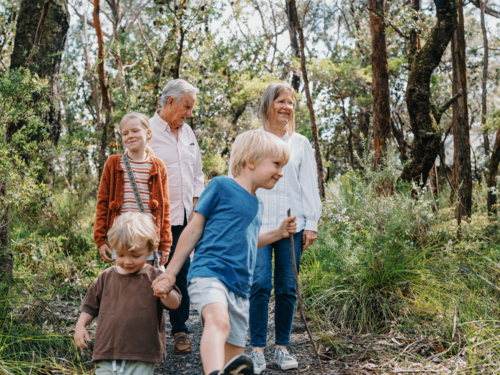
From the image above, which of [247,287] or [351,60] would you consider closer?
[247,287]

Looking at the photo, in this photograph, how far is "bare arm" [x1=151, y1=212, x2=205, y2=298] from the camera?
2.02 metres

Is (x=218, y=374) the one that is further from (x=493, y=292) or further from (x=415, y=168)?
(x=415, y=168)

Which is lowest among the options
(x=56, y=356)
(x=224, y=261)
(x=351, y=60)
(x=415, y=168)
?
(x=56, y=356)

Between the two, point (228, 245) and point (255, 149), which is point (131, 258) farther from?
point (255, 149)

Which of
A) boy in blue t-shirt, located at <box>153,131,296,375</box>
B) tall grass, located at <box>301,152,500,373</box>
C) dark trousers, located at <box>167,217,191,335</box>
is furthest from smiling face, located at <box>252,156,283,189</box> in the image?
tall grass, located at <box>301,152,500,373</box>

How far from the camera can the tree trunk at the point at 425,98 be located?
6.36m

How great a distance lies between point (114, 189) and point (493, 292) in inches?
125

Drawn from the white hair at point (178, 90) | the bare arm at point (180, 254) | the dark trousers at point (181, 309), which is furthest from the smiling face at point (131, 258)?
the white hair at point (178, 90)

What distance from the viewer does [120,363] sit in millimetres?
2139

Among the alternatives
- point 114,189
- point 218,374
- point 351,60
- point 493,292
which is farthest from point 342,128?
point 218,374

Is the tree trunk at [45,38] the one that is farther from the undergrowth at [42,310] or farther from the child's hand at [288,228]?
the child's hand at [288,228]

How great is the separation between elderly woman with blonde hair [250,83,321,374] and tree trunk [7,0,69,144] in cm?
375

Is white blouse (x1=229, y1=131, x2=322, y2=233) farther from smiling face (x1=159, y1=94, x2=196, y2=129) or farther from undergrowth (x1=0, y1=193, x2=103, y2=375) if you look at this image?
undergrowth (x1=0, y1=193, x2=103, y2=375)

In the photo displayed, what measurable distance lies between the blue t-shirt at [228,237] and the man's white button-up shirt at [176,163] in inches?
52.4
